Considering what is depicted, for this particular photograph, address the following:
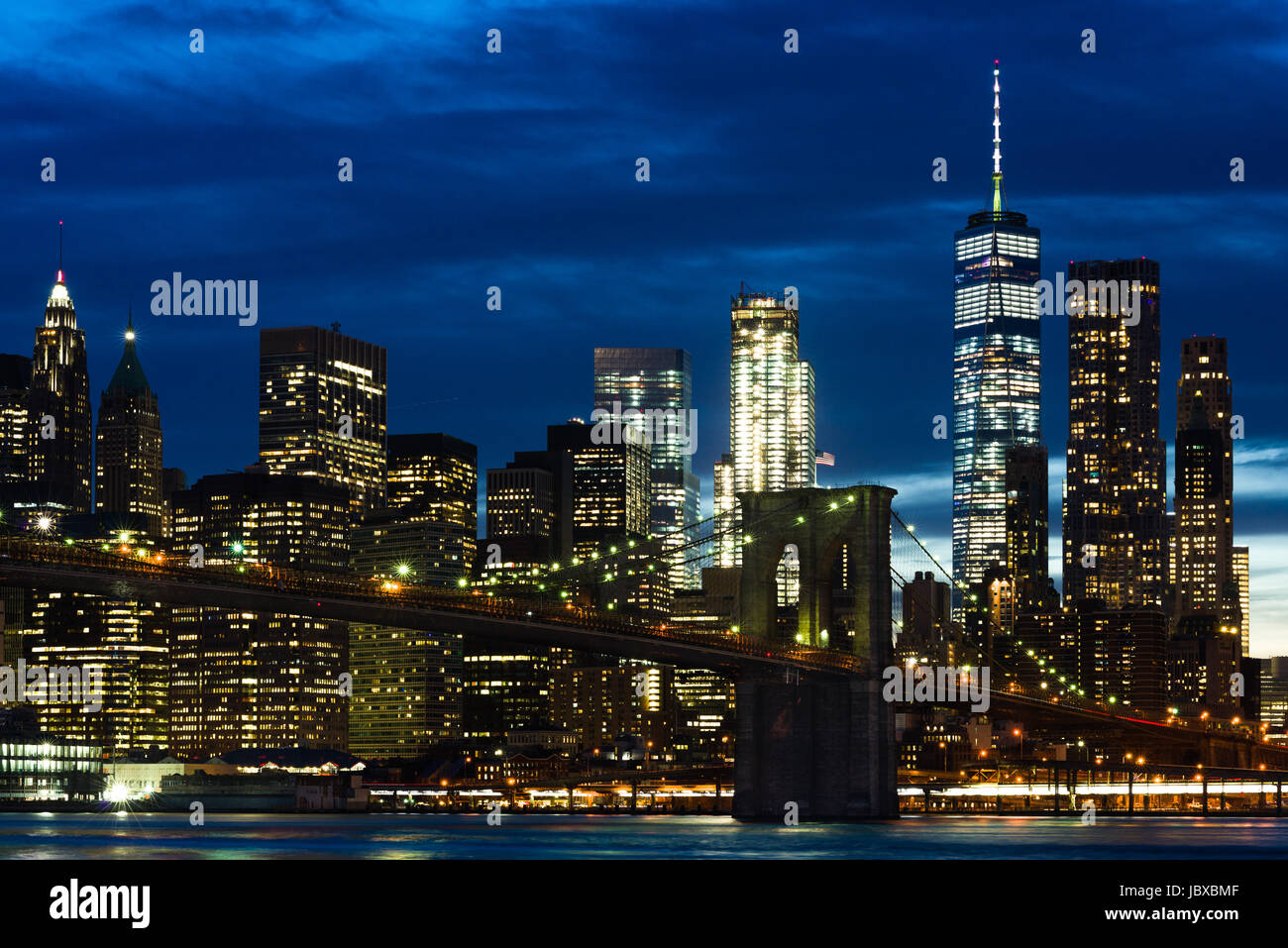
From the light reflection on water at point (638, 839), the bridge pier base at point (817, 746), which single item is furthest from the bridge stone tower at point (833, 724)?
the light reflection on water at point (638, 839)

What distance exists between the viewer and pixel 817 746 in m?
91.3

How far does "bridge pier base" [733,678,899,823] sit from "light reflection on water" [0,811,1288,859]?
164cm

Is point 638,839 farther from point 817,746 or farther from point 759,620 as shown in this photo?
point 759,620

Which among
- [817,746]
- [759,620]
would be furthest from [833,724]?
[759,620]

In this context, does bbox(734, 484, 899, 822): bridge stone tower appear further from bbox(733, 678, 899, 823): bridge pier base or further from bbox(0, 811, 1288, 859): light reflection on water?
bbox(0, 811, 1288, 859): light reflection on water

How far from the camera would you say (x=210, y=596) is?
77.8 meters

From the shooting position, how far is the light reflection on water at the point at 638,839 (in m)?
69.1

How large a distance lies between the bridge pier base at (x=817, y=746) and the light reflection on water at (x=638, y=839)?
5.38 feet

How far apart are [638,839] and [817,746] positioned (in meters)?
11.0

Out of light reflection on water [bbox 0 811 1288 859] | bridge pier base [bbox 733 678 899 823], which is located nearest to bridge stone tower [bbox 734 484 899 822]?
bridge pier base [bbox 733 678 899 823]
